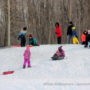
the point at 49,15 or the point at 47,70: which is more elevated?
the point at 49,15

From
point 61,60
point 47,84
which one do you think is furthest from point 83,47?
point 47,84

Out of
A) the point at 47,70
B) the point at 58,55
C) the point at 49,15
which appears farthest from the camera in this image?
the point at 49,15

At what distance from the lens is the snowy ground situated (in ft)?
68.7

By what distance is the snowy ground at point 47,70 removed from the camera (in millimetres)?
20938

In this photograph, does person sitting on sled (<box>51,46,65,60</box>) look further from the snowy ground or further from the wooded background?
the wooded background

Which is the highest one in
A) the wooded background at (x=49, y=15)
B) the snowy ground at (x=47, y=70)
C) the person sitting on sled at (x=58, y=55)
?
the wooded background at (x=49, y=15)

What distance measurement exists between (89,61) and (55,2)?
44.0 meters

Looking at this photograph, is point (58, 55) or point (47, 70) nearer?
point (47, 70)

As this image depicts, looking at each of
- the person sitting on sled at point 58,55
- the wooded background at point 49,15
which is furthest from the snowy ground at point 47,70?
the wooded background at point 49,15

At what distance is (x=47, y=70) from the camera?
25969 mm

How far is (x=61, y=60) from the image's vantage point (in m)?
28.3

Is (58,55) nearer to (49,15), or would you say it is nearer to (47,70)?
(47,70)

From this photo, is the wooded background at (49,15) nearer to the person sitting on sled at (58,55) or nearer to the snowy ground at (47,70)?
the snowy ground at (47,70)

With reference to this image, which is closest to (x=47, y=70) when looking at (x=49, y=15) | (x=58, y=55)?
(x=58, y=55)
